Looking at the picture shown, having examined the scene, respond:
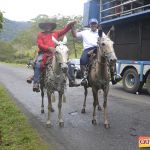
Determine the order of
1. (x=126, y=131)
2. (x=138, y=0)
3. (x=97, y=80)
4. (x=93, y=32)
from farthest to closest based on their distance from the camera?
1. (x=138, y=0)
2. (x=93, y=32)
3. (x=97, y=80)
4. (x=126, y=131)

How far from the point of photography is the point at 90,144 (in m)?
7.71

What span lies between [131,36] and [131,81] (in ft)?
6.20

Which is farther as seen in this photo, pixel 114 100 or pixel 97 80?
pixel 114 100

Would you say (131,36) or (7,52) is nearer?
(131,36)

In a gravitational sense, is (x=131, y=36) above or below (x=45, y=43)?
above

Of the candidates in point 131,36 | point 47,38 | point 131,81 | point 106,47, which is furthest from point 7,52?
point 106,47

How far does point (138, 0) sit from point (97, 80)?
292 inches

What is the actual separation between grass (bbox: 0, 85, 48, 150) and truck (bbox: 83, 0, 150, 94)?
658 centimetres

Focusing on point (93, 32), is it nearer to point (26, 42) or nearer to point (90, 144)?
point (90, 144)

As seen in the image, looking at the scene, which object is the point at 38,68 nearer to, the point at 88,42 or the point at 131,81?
the point at 88,42

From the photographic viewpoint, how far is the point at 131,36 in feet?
53.9

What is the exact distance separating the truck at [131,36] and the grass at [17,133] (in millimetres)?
6577

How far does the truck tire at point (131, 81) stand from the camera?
1619 cm

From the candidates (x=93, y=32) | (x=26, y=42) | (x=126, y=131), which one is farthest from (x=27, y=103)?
(x=26, y=42)
